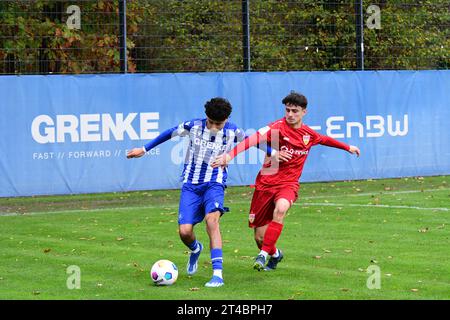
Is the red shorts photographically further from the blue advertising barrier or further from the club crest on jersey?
the blue advertising barrier

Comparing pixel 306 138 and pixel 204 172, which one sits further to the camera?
pixel 306 138

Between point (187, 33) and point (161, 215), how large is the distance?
1197 centimetres

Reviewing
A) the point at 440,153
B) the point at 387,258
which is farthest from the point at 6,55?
the point at 387,258

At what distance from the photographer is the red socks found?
11.8 metres

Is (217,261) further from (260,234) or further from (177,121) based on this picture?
(177,121)

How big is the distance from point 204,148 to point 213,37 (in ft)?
52.6

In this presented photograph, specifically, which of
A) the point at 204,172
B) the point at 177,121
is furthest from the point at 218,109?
the point at 177,121

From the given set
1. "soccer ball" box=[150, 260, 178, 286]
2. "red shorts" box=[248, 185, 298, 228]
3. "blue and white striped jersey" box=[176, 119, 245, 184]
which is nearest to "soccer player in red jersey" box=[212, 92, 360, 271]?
"red shorts" box=[248, 185, 298, 228]

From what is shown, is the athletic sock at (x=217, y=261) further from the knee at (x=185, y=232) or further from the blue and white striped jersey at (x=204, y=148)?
the blue and white striped jersey at (x=204, y=148)

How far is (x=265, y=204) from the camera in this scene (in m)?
12.4

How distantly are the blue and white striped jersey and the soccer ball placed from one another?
1085 millimetres

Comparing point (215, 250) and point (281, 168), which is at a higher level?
point (281, 168)

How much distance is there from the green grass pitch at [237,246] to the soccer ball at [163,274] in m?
0.10
